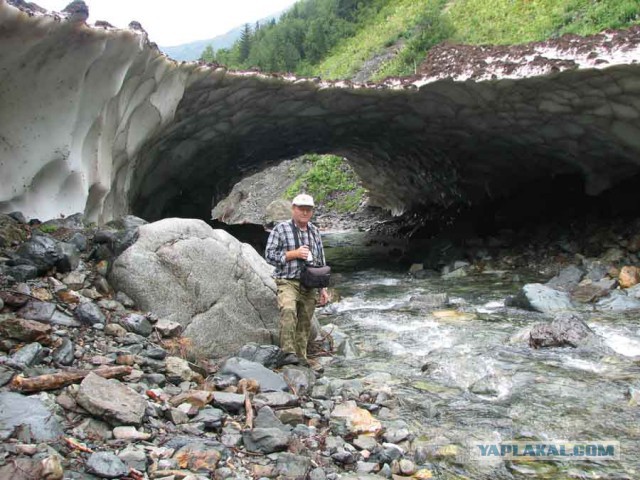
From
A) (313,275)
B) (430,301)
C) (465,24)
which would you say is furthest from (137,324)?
(465,24)

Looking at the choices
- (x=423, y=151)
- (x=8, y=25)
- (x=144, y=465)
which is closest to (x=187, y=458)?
(x=144, y=465)

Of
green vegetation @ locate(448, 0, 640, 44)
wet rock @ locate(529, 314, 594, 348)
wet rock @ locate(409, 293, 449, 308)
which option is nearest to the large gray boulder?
wet rock @ locate(529, 314, 594, 348)

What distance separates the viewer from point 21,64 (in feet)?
19.6

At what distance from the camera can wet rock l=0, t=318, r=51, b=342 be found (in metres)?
3.97

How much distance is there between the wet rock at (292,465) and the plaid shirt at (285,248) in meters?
2.54

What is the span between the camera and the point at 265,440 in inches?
141

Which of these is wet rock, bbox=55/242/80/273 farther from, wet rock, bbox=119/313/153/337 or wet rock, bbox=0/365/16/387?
wet rock, bbox=0/365/16/387

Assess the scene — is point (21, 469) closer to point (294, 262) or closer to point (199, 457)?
point (199, 457)

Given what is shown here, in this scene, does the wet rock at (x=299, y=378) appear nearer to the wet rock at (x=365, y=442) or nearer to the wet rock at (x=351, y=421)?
the wet rock at (x=351, y=421)

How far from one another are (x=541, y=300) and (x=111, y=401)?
708 cm

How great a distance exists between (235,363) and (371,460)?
63.3 inches

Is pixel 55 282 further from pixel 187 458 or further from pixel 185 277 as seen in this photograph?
pixel 187 458

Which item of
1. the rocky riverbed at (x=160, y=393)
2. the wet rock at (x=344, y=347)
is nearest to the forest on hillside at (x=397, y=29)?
the wet rock at (x=344, y=347)

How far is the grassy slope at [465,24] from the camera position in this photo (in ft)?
83.1
